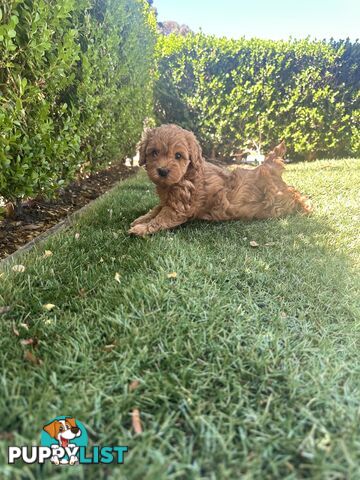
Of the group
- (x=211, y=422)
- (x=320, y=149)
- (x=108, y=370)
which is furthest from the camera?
(x=320, y=149)

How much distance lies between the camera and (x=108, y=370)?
1625 millimetres

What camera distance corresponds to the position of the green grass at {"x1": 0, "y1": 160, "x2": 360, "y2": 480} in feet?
4.17

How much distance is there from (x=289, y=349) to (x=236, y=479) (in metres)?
0.79

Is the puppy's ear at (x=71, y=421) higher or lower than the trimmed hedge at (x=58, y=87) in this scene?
lower

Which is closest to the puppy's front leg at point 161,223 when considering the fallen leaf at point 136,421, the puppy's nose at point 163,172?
the puppy's nose at point 163,172

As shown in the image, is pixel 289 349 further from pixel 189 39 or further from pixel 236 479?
pixel 189 39

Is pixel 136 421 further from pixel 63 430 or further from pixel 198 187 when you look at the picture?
pixel 198 187

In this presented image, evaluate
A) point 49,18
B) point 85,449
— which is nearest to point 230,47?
point 49,18

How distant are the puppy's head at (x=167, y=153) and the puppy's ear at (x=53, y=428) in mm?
2275

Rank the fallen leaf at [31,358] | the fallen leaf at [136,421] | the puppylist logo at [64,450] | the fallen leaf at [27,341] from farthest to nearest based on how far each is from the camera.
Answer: the fallen leaf at [27,341], the fallen leaf at [31,358], the fallen leaf at [136,421], the puppylist logo at [64,450]

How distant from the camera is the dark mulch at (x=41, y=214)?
138 inches

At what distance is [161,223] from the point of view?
346 centimetres

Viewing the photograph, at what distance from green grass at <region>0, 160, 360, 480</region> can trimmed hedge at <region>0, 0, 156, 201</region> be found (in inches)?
36.9

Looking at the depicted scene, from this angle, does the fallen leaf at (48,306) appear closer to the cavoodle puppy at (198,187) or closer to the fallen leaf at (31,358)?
the fallen leaf at (31,358)
